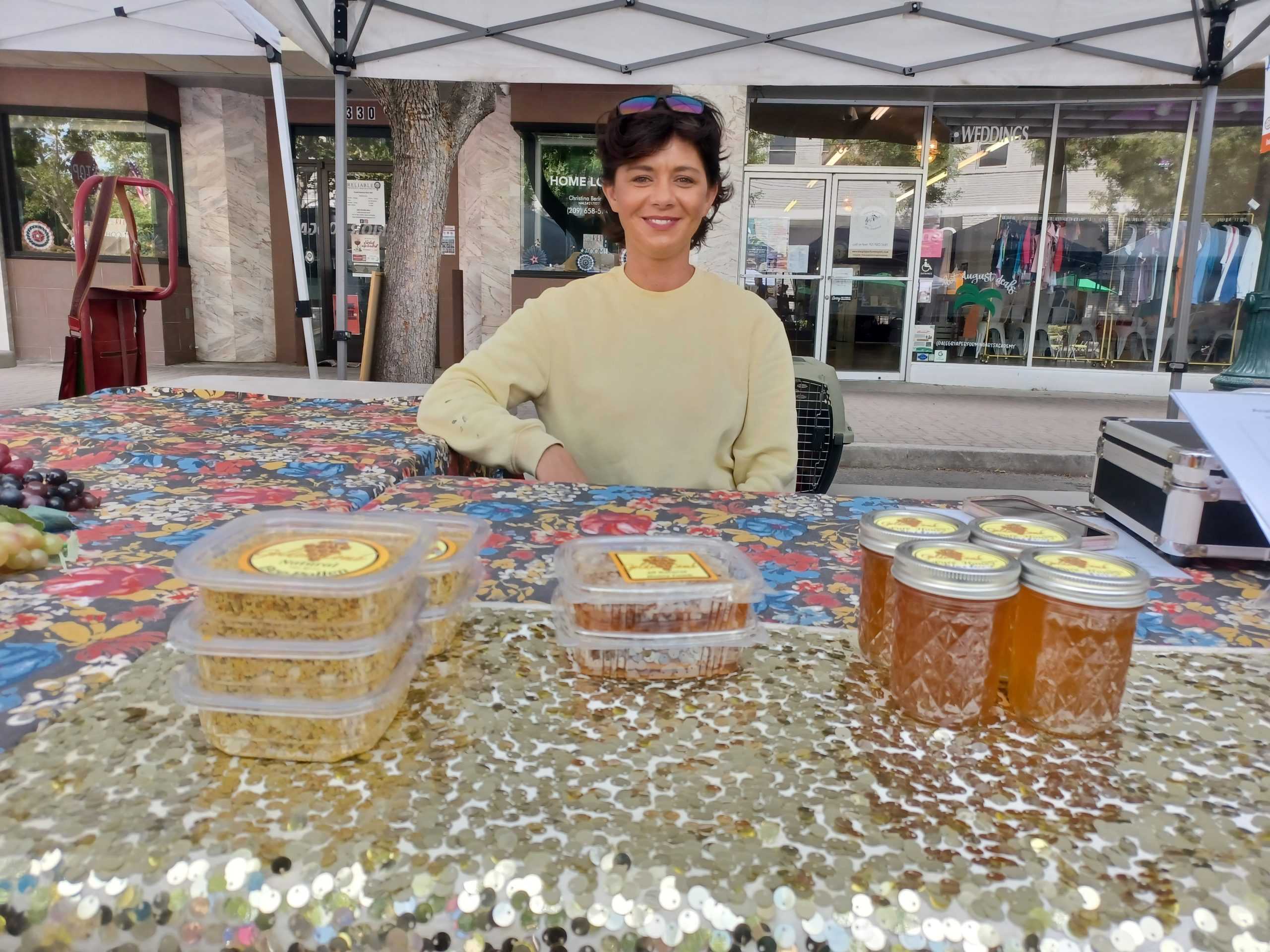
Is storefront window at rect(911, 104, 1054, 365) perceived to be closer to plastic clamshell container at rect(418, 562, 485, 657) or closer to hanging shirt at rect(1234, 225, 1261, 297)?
hanging shirt at rect(1234, 225, 1261, 297)

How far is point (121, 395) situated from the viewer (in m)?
2.96

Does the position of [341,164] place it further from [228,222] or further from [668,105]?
[228,222]

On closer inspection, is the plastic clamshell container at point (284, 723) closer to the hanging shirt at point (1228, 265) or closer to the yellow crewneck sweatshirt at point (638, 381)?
the yellow crewneck sweatshirt at point (638, 381)

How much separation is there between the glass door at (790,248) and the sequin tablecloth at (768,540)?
865 centimetres

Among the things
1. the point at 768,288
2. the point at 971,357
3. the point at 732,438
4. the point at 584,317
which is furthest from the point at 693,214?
the point at 971,357

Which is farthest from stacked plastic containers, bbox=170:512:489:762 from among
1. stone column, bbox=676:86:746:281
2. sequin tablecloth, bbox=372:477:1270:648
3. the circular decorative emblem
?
the circular decorative emblem

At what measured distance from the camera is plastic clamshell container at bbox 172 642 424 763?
71cm

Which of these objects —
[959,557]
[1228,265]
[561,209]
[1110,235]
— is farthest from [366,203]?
[959,557]

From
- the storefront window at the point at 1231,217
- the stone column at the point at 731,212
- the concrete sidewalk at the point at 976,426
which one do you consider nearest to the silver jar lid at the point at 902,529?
the concrete sidewalk at the point at 976,426

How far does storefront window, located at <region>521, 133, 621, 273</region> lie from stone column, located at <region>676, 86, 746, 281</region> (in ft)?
4.22

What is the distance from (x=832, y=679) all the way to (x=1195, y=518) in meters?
0.85

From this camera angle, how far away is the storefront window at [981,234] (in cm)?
1001

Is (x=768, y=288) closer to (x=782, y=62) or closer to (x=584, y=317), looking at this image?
(x=782, y=62)

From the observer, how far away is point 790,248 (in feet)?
33.8
